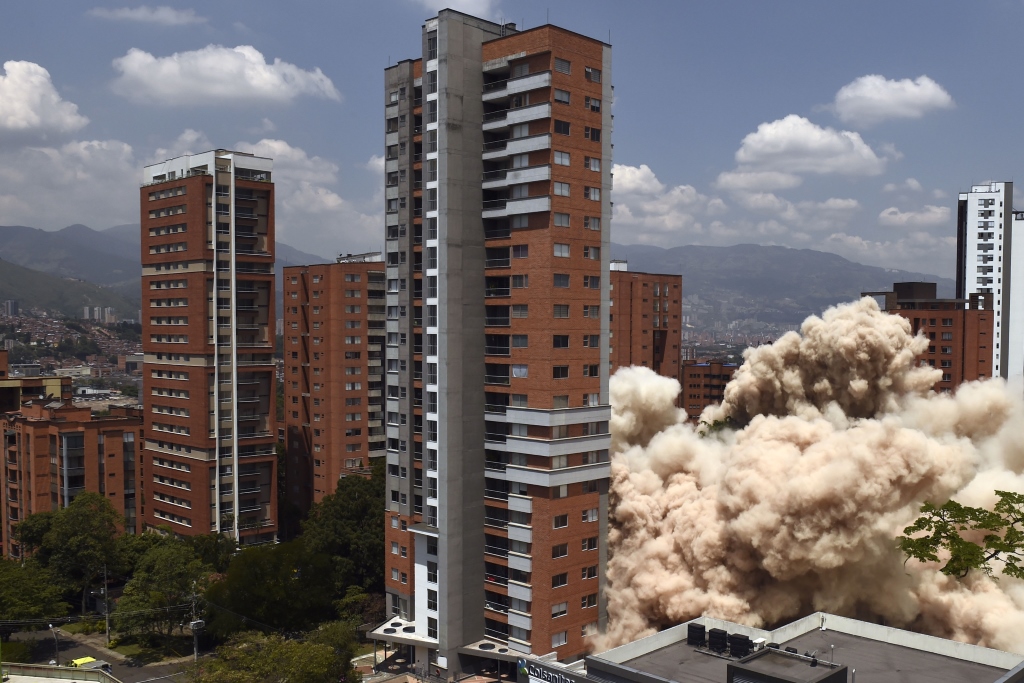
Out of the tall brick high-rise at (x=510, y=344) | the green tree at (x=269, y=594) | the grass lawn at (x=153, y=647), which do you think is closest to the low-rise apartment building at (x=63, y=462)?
the grass lawn at (x=153, y=647)

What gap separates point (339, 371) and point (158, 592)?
31.5m

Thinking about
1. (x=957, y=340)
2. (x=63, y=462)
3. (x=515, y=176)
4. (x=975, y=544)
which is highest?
(x=515, y=176)

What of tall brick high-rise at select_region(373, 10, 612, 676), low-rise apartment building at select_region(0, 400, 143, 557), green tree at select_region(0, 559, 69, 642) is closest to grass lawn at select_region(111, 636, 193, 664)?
green tree at select_region(0, 559, 69, 642)

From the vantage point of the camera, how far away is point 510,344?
49438 millimetres

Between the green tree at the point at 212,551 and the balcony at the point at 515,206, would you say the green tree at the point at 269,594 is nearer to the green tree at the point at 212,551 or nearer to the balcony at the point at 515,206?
the green tree at the point at 212,551

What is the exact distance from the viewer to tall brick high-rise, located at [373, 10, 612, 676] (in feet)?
158

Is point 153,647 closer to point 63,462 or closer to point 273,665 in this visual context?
point 63,462

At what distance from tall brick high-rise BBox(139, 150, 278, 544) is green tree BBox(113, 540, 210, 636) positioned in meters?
14.0

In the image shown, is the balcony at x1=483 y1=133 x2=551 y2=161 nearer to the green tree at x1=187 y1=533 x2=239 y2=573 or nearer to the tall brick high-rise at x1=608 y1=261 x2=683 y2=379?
the green tree at x1=187 y1=533 x2=239 y2=573

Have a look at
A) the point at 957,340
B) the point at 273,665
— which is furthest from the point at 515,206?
the point at 957,340

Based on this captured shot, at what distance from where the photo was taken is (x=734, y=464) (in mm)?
52188

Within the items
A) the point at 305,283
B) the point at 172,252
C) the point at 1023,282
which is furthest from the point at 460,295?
the point at 1023,282

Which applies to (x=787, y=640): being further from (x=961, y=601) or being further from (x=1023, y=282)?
(x=1023, y=282)

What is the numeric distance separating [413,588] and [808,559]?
74.3 ft
